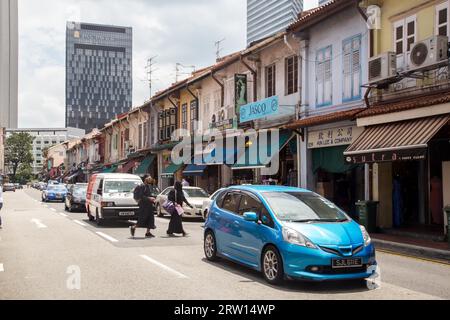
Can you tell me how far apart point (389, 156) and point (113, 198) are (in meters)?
9.22

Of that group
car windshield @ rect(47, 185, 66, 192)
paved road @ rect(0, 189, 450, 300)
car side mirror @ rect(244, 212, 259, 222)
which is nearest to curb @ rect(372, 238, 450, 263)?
paved road @ rect(0, 189, 450, 300)

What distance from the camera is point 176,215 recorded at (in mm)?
14539

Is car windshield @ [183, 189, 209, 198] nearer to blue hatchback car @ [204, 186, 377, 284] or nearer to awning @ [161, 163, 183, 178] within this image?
awning @ [161, 163, 183, 178]

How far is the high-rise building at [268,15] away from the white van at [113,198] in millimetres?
112093

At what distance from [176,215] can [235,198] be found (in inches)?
211

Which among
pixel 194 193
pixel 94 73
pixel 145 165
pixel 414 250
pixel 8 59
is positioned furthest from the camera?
pixel 94 73

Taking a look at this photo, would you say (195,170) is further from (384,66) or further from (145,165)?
(384,66)

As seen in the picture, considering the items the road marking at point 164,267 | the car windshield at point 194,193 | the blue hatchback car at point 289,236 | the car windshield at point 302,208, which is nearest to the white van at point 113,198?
the car windshield at point 194,193

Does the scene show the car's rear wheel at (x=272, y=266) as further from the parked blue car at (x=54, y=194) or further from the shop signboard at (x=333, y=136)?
the parked blue car at (x=54, y=194)

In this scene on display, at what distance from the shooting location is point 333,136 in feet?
59.8

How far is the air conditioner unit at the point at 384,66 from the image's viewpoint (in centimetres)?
1471

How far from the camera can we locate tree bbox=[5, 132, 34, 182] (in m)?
150

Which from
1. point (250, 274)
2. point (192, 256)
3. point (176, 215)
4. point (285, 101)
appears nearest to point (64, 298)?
point (250, 274)

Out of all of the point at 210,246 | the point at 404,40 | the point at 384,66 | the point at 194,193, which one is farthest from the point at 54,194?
the point at 210,246
